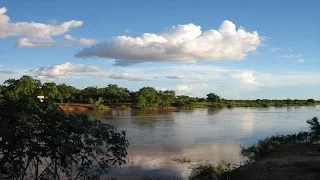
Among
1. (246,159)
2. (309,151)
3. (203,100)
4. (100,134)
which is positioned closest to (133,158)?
(246,159)

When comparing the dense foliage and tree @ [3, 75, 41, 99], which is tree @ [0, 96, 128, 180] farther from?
tree @ [3, 75, 41, 99]

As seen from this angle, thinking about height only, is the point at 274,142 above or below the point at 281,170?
above

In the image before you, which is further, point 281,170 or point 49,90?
point 49,90

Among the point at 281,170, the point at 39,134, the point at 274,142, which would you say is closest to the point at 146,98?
the point at 274,142

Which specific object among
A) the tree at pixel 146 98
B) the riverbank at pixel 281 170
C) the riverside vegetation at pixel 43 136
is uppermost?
the tree at pixel 146 98

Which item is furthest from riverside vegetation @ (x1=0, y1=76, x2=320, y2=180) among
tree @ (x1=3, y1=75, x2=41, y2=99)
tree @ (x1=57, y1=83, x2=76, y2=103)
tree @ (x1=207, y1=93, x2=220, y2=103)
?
tree @ (x1=207, y1=93, x2=220, y2=103)

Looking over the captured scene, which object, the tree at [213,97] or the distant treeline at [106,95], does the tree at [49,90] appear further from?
the tree at [213,97]

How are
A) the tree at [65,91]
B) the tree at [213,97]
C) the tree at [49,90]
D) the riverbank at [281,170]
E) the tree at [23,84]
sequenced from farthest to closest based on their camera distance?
the tree at [213,97] → the tree at [65,91] → the tree at [49,90] → the tree at [23,84] → the riverbank at [281,170]

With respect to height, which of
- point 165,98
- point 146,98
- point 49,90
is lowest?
point 146,98

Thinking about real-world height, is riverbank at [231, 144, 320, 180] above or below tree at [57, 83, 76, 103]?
below

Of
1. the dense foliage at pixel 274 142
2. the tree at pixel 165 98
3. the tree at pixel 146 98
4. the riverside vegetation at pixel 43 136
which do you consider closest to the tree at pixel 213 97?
the tree at pixel 165 98

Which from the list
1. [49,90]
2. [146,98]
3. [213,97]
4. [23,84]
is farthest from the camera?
[213,97]

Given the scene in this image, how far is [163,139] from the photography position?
34.8 metres

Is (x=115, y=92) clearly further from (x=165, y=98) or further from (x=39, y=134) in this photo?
(x=39, y=134)
